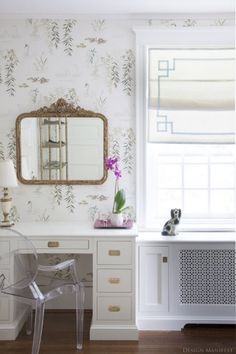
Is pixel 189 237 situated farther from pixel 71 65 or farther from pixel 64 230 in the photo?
pixel 71 65

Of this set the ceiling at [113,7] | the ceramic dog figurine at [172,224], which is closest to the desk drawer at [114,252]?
the ceramic dog figurine at [172,224]

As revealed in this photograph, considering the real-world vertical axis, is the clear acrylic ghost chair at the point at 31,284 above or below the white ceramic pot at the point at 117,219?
below

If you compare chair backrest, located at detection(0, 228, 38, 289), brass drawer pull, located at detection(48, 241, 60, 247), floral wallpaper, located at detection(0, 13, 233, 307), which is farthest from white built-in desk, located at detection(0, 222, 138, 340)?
floral wallpaper, located at detection(0, 13, 233, 307)

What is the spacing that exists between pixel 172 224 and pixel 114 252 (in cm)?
59

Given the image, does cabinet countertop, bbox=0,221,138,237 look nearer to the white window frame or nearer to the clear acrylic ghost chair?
the clear acrylic ghost chair

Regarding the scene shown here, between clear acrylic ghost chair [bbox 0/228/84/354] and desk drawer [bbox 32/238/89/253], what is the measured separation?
0.12 meters

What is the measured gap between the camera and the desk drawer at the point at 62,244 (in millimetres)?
3012

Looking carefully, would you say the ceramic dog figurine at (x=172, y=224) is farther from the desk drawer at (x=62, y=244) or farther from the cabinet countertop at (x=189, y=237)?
the desk drawer at (x=62, y=244)

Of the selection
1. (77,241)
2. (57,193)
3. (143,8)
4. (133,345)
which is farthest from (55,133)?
(133,345)

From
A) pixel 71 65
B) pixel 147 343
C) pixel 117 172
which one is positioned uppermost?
pixel 71 65

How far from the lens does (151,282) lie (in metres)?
3.22

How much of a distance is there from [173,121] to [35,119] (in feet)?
3.63

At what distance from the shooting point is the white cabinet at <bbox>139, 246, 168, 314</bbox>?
3213mm

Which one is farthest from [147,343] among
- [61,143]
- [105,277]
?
[61,143]
